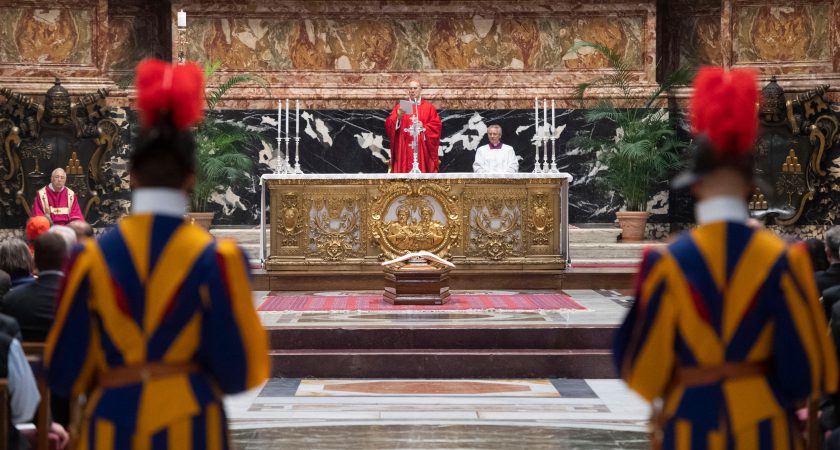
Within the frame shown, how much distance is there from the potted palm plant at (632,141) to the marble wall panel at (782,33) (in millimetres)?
1007

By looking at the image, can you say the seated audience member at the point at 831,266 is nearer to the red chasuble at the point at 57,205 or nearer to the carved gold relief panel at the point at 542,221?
the carved gold relief panel at the point at 542,221

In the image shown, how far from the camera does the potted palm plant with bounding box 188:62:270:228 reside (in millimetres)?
15164

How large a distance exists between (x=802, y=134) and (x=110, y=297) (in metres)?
14.0

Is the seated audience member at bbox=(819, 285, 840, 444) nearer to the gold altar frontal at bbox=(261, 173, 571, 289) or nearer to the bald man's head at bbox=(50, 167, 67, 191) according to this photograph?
the gold altar frontal at bbox=(261, 173, 571, 289)

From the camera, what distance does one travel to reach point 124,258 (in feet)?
10.3

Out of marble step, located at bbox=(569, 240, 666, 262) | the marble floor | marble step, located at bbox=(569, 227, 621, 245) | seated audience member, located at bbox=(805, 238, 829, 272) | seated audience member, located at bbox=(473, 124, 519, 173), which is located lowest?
the marble floor

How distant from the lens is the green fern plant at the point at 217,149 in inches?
597

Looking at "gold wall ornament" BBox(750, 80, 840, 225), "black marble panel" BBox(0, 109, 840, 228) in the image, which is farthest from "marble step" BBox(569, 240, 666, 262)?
"gold wall ornament" BBox(750, 80, 840, 225)

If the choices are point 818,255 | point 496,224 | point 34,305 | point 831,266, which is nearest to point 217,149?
point 496,224

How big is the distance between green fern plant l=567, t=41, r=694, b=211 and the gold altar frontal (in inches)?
114

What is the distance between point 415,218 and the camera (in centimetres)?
1281

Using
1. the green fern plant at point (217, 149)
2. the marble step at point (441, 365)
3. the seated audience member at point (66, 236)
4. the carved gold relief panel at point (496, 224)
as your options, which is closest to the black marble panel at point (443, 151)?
the green fern plant at point (217, 149)

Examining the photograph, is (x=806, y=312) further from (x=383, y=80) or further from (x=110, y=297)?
(x=383, y=80)

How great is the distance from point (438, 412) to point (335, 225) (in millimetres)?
5499
